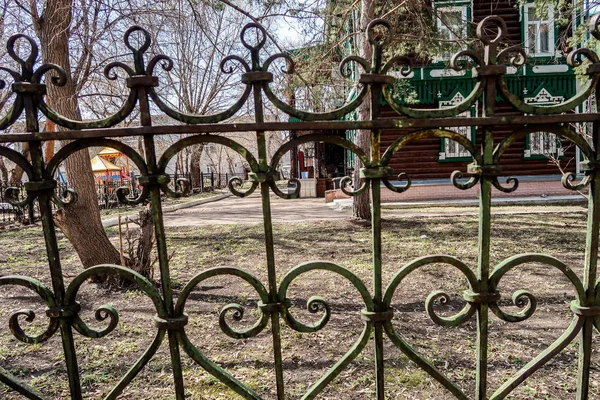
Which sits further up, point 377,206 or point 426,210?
point 377,206

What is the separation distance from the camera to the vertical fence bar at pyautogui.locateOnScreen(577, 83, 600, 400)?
4.52ft

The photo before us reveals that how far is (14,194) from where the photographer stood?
1412 mm

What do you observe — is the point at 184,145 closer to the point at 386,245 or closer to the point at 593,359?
the point at 593,359

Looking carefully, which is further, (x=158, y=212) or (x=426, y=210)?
(x=426, y=210)

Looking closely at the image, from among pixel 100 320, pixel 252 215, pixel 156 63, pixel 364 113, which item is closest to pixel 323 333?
pixel 100 320

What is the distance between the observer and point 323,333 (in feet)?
10.5

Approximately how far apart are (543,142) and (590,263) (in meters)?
13.7

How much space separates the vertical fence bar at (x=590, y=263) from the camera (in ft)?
4.52

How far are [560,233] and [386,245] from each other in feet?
10.6

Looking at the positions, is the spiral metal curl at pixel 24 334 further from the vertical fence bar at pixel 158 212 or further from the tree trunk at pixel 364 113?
the tree trunk at pixel 364 113

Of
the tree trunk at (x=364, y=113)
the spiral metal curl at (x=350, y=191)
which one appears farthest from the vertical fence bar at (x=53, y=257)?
the tree trunk at (x=364, y=113)

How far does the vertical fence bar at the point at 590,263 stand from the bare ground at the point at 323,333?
0.96m

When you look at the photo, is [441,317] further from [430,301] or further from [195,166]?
[195,166]

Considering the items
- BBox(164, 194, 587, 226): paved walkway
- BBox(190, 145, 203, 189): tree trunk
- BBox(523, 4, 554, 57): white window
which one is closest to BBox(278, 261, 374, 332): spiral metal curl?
BBox(164, 194, 587, 226): paved walkway
